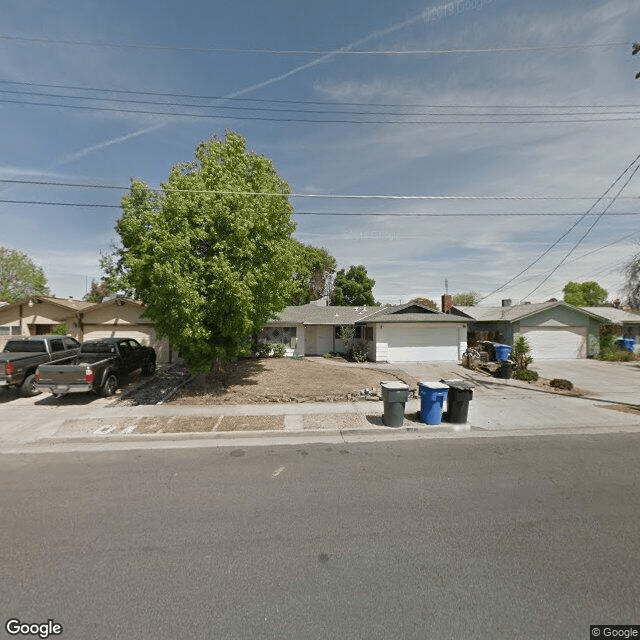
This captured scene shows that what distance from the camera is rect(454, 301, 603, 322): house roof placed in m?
20.9

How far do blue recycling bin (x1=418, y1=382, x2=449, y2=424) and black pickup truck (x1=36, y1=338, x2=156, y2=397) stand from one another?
9.71m

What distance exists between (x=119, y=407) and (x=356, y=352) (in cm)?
1366

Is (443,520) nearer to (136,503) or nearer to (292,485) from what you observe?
(292,485)

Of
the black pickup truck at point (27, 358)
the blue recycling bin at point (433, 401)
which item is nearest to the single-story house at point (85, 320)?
the black pickup truck at point (27, 358)

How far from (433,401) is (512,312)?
18944 mm

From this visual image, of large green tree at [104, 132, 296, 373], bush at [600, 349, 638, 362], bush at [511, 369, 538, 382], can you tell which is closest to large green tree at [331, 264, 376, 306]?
bush at [600, 349, 638, 362]

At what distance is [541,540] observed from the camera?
12.1 ft

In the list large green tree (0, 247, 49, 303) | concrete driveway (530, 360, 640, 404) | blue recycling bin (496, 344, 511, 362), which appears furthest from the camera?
large green tree (0, 247, 49, 303)

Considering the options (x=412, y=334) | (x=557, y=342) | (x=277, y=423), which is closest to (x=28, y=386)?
(x=277, y=423)

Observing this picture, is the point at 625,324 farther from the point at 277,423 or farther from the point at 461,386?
the point at 277,423

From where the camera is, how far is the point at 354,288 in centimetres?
4047

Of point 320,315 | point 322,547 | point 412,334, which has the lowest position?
point 322,547

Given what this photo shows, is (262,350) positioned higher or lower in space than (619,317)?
lower

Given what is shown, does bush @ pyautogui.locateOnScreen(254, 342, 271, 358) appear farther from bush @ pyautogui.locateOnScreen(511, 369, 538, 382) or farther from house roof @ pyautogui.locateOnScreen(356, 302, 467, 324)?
bush @ pyautogui.locateOnScreen(511, 369, 538, 382)
